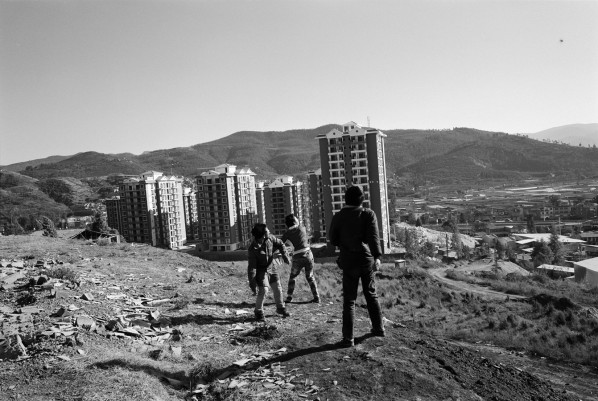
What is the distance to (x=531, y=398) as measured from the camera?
4.96 m

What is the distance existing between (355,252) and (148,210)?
58.1 m

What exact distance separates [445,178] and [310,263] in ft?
563

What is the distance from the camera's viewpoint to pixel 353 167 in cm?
5178

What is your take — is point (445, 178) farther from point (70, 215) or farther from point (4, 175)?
point (4, 175)

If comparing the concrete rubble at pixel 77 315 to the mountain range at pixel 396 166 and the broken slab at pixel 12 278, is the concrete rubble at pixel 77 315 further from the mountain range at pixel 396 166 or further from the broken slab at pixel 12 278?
the mountain range at pixel 396 166

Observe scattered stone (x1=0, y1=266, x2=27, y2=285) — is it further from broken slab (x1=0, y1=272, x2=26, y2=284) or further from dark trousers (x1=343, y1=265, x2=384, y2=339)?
dark trousers (x1=343, y1=265, x2=384, y2=339)

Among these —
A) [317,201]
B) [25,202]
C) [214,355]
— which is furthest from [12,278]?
[25,202]

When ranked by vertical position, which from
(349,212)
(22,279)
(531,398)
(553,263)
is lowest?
(553,263)

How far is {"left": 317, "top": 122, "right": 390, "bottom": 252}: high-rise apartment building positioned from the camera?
168 ft

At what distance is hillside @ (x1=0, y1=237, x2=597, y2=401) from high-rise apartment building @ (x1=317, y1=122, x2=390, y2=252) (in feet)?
139

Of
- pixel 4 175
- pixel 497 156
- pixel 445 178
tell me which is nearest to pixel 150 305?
pixel 4 175

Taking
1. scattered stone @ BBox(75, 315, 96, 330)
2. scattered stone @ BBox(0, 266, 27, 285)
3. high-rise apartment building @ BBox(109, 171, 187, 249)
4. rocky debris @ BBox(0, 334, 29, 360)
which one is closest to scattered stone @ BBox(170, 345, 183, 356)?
scattered stone @ BBox(75, 315, 96, 330)

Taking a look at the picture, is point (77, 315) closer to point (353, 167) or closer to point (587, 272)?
point (587, 272)

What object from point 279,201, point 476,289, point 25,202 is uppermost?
point 25,202
